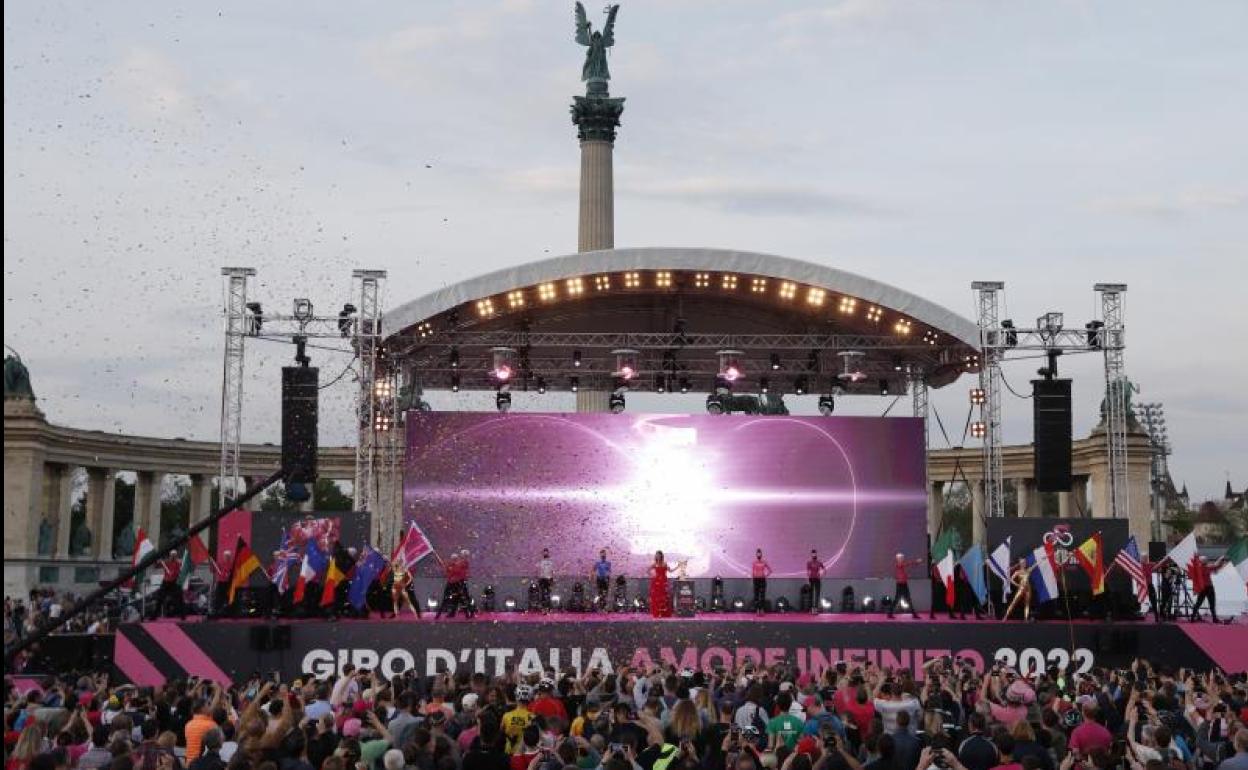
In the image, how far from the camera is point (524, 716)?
949cm

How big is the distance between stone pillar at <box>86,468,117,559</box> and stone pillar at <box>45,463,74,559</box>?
1019mm

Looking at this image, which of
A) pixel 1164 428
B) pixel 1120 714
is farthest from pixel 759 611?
pixel 1164 428

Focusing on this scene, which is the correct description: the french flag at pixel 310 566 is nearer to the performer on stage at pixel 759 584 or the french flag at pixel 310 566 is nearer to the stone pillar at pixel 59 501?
the performer on stage at pixel 759 584

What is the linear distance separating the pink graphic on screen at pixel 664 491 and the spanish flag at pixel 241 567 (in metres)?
5.27

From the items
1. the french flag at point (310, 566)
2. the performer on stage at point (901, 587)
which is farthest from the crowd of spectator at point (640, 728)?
the performer on stage at point (901, 587)

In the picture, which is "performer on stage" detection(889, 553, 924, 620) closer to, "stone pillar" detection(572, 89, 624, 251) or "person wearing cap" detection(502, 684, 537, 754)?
"person wearing cap" detection(502, 684, 537, 754)

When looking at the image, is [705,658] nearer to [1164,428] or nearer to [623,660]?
[623,660]

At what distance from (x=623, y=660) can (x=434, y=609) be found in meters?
5.59

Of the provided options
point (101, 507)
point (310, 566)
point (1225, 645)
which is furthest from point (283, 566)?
point (101, 507)

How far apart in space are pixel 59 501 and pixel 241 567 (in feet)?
89.9

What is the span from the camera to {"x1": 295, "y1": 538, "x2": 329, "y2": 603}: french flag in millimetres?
23219

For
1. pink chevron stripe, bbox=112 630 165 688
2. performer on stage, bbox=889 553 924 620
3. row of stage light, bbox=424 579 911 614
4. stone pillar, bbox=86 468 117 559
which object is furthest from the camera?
stone pillar, bbox=86 468 117 559

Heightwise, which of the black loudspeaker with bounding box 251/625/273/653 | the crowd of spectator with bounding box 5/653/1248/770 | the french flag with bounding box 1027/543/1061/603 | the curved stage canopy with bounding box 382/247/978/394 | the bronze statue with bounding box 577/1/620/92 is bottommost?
the black loudspeaker with bounding box 251/625/273/653

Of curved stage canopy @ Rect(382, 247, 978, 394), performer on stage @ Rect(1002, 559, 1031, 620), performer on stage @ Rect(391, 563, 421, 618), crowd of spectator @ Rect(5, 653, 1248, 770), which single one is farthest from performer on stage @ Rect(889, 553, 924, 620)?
crowd of spectator @ Rect(5, 653, 1248, 770)
